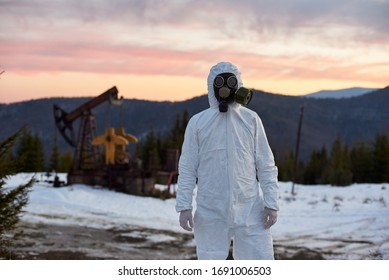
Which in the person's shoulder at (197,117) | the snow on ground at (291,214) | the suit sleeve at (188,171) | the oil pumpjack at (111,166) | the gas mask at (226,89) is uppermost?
the gas mask at (226,89)

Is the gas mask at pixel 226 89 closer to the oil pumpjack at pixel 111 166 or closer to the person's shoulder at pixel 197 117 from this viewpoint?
the person's shoulder at pixel 197 117

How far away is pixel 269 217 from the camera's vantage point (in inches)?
A: 139

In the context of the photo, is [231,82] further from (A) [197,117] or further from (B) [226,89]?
(A) [197,117]

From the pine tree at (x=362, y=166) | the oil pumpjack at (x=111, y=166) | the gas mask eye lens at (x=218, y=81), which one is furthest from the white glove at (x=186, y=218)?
the pine tree at (x=362, y=166)

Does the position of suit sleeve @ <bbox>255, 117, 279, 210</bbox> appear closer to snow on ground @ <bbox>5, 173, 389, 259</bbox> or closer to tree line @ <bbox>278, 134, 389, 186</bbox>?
snow on ground @ <bbox>5, 173, 389, 259</bbox>

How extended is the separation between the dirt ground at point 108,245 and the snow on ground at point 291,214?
1.19 ft

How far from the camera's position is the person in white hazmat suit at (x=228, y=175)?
3545 mm

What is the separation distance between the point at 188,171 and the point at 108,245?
18.6ft

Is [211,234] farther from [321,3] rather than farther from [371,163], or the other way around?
[371,163]

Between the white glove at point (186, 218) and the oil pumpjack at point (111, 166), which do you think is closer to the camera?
the white glove at point (186, 218)

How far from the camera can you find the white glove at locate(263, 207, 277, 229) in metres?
3.51

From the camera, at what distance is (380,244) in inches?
363

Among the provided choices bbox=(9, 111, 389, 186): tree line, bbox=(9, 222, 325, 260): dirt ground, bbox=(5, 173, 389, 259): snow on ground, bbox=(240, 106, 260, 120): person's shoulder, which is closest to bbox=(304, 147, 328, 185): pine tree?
bbox=(9, 111, 389, 186): tree line
